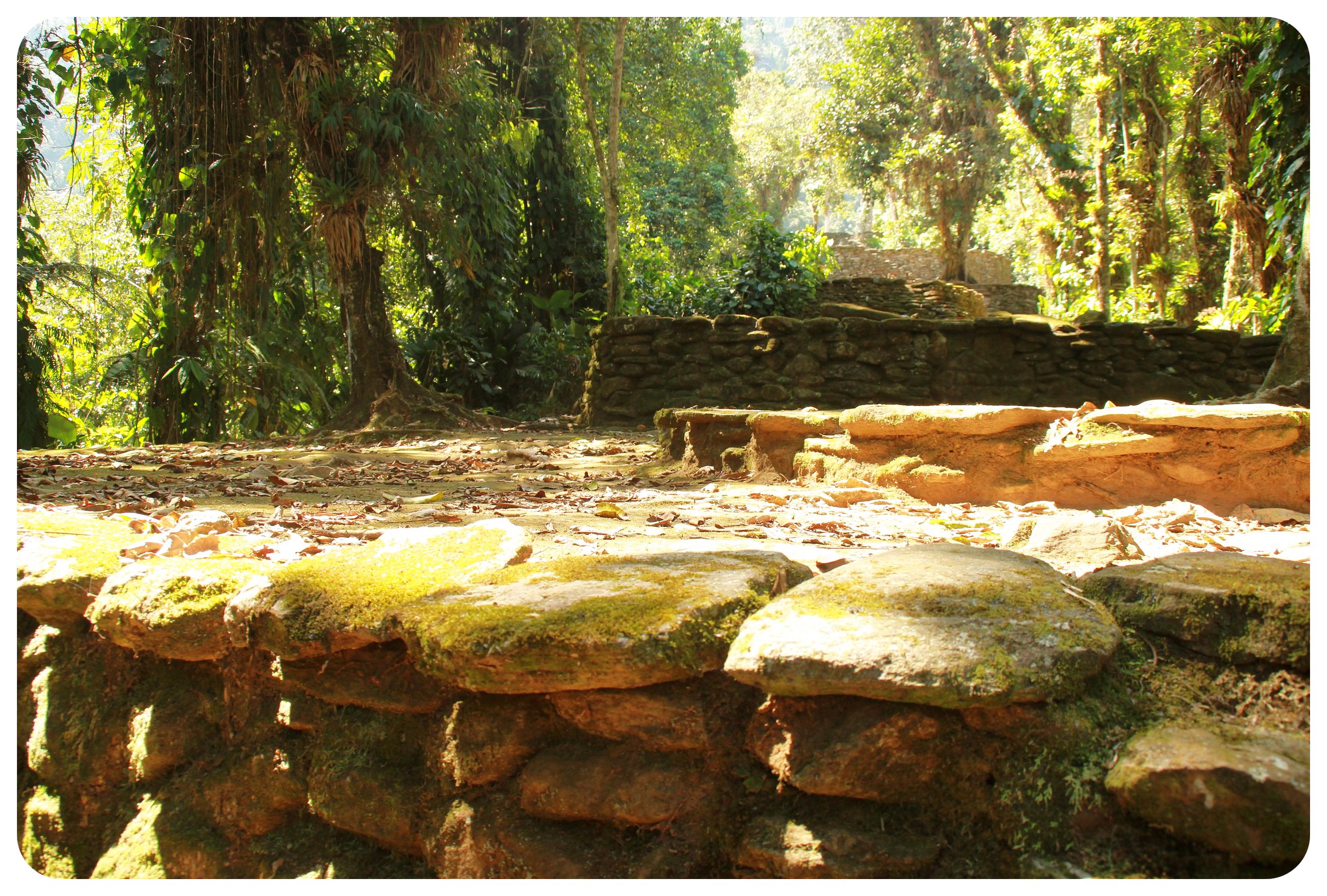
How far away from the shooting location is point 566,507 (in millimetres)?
2771

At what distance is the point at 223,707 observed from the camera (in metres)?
1.55

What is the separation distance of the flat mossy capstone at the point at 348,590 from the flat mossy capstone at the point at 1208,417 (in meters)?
1.97

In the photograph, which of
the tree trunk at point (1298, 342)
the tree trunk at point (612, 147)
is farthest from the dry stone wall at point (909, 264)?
the tree trunk at point (1298, 342)

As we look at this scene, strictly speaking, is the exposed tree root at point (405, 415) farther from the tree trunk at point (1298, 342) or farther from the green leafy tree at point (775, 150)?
the green leafy tree at point (775, 150)

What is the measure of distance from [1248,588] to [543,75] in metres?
9.32

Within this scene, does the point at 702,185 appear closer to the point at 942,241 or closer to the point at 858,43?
the point at 858,43

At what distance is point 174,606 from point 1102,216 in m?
11.4

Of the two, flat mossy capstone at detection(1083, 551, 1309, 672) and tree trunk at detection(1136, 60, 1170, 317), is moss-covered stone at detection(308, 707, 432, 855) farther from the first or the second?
tree trunk at detection(1136, 60, 1170, 317)

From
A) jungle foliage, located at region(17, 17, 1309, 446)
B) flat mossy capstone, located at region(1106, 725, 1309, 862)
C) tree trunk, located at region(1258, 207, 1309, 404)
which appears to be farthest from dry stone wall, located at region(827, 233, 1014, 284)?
flat mossy capstone, located at region(1106, 725, 1309, 862)

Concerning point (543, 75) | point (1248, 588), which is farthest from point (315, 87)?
point (1248, 588)

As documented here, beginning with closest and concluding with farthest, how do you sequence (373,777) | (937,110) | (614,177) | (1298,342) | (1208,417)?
(373,777) → (1208,417) → (1298,342) → (614,177) → (937,110)

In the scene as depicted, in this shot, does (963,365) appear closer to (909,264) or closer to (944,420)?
(944,420)

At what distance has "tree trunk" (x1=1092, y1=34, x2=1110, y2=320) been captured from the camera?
33.0 feet

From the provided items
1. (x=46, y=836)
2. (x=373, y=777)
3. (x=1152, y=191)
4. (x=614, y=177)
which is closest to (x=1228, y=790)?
(x=373, y=777)
